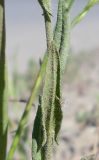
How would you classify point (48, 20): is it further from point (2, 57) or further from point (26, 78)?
point (26, 78)

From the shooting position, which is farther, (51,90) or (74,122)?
(74,122)

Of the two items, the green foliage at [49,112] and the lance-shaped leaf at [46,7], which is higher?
the lance-shaped leaf at [46,7]

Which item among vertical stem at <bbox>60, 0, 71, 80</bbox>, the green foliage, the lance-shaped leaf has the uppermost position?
the lance-shaped leaf

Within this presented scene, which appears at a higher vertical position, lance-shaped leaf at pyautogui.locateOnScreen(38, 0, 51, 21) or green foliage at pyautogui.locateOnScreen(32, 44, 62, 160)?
lance-shaped leaf at pyautogui.locateOnScreen(38, 0, 51, 21)

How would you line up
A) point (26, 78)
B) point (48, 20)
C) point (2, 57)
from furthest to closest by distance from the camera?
point (26, 78) < point (2, 57) < point (48, 20)

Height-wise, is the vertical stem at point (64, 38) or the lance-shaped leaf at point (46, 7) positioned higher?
the lance-shaped leaf at point (46, 7)

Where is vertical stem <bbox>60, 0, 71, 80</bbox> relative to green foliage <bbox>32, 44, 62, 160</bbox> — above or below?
above

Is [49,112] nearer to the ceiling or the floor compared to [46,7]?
nearer to the floor

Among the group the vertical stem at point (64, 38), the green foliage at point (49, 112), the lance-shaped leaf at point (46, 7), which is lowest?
the green foliage at point (49, 112)

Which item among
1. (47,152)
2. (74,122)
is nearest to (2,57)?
(47,152)

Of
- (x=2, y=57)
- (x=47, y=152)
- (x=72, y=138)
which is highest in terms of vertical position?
(x=2, y=57)

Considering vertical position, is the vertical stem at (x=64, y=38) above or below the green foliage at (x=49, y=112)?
above
